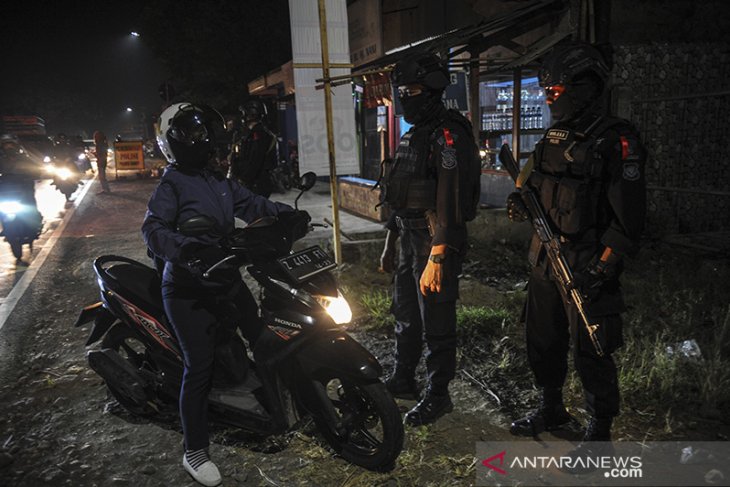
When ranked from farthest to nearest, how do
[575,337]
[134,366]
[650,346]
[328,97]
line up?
[328,97]
[650,346]
[134,366]
[575,337]

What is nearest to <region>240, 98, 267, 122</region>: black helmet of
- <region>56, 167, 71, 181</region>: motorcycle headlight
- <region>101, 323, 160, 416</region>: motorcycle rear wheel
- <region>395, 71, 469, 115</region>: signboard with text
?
<region>395, 71, 469, 115</region>: signboard with text

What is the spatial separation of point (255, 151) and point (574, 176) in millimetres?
5479

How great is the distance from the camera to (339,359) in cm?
282

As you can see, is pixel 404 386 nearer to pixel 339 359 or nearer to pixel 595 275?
pixel 339 359

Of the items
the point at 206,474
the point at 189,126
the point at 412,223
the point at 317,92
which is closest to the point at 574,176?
the point at 412,223

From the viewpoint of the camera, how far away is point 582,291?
2785mm

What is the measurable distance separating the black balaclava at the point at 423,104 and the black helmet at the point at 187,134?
Answer: 121 cm

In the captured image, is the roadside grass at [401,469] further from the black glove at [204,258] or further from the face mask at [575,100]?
the face mask at [575,100]

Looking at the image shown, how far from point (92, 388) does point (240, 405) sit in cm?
177

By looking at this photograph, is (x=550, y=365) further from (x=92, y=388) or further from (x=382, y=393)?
(x=92, y=388)

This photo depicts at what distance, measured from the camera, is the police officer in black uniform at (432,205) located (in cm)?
322

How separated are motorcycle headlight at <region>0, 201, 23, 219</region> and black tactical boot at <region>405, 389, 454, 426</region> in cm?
732

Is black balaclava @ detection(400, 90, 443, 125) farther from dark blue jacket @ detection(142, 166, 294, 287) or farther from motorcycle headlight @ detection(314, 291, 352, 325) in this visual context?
motorcycle headlight @ detection(314, 291, 352, 325)

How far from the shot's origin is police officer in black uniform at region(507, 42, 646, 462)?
267 cm
